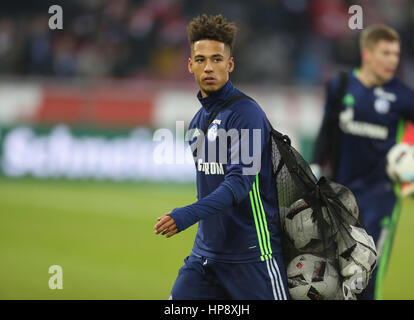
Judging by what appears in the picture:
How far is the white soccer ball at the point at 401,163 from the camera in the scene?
620 cm

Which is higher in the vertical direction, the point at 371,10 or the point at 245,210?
the point at 371,10

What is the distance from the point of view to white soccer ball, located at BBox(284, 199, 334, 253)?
4035 millimetres

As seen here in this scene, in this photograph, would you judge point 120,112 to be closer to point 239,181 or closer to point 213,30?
point 213,30

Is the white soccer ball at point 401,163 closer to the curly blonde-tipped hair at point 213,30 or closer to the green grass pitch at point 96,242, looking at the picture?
the green grass pitch at point 96,242

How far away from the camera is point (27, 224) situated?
38.0 ft

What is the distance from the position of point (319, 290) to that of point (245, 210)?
1.96 ft

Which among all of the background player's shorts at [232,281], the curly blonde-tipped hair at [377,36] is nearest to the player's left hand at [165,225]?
the background player's shorts at [232,281]

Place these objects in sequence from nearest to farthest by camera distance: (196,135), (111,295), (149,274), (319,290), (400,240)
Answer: (319,290) → (196,135) → (111,295) → (149,274) → (400,240)

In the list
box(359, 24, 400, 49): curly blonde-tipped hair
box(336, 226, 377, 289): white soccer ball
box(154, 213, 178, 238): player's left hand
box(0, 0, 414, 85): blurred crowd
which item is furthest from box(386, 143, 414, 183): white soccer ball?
box(0, 0, 414, 85): blurred crowd

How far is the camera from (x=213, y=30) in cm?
414

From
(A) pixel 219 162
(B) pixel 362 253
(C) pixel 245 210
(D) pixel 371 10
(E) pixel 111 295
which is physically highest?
(D) pixel 371 10
